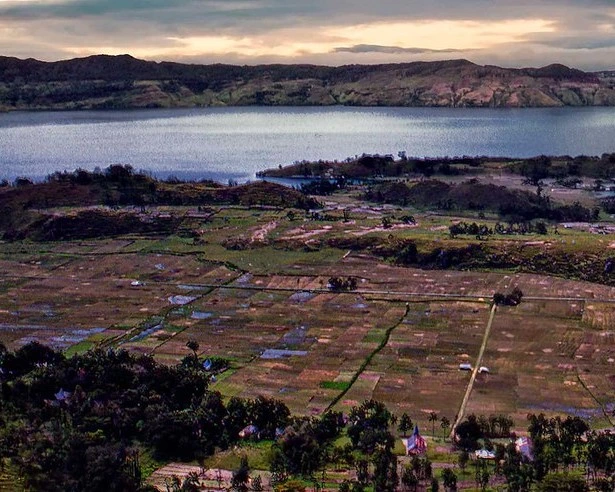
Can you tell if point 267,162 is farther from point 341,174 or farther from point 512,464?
point 512,464

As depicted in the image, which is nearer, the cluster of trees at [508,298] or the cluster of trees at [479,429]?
the cluster of trees at [479,429]

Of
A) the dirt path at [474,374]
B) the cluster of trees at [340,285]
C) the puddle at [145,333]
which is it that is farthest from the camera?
the cluster of trees at [340,285]

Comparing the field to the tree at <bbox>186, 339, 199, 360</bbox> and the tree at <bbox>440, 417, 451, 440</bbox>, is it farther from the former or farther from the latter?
the tree at <bbox>440, 417, 451, 440</bbox>

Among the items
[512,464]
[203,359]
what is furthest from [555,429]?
[203,359]

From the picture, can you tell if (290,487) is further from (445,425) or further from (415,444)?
(445,425)

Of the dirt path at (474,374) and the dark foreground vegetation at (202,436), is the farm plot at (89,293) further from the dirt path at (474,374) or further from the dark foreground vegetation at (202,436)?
the dirt path at (474,374)

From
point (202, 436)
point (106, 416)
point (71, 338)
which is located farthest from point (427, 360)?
point (71, 338)

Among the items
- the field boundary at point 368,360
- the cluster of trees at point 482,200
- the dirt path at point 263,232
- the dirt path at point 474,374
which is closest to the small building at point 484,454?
the dirt path at point 474,374
